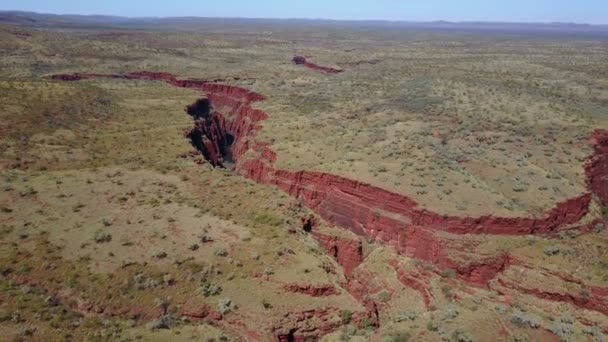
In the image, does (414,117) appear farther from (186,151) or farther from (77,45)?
(77,45)

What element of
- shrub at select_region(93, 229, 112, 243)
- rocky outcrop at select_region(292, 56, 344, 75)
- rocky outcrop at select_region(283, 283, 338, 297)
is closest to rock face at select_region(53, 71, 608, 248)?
rocky outcrop at select_region(283, 283, 338, 297)

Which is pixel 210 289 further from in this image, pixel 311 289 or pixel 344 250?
pixel 344 250

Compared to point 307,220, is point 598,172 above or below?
above

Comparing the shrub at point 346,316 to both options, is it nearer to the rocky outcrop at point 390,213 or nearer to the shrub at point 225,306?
the shrub at point 225,306

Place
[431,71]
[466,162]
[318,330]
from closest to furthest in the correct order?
[318,330] < [466,162] < [431,71]

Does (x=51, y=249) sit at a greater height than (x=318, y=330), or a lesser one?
greater

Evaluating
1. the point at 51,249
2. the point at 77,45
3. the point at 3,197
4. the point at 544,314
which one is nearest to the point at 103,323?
the point at 51,249

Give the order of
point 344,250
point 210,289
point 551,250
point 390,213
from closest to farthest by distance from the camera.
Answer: point 210,289 → point 551,250 → point 344,250 → point 390,213

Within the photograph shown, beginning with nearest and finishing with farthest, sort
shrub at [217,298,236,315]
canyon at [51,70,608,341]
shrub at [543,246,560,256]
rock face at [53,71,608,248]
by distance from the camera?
shrub at [217,298,236,315], canyon at [51,70,608,341], shrub at [543,246,560,256], rock face at [53,71,608,248]

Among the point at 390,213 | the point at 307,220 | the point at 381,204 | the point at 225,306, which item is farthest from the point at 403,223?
the point at 225,306

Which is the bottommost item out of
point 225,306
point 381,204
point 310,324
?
point 310,324

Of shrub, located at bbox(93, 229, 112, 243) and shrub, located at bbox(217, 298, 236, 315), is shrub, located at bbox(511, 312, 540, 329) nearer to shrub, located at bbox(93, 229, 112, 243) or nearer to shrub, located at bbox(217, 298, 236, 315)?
shrub, located at bbox(217, 298, 236, 315)
